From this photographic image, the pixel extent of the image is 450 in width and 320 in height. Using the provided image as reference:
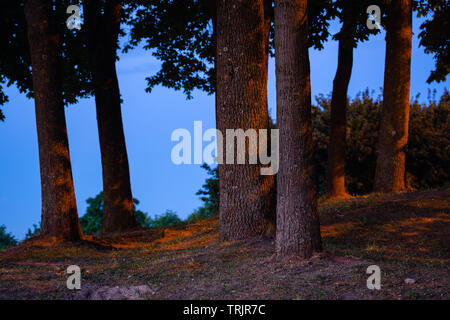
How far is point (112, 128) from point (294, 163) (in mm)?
8682

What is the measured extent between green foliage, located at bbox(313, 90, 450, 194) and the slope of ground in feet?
22.1

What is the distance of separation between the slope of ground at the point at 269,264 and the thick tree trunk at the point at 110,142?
2.89 meters

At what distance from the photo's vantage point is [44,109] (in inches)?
433

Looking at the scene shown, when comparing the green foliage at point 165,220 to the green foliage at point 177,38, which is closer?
the green foliage at point 177,38

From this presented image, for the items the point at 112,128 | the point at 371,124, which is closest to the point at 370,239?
the point at 112,128

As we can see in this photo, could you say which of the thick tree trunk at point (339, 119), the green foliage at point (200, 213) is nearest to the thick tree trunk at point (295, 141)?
the thick tree trunk at point (339, 119)

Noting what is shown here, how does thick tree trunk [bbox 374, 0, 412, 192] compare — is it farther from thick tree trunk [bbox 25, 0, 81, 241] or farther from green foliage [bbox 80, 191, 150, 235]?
green foliage [bbox 80, 191, 150, 235]

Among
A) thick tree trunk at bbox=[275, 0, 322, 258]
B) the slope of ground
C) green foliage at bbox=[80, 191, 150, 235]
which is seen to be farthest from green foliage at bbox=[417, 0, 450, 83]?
green foliage at bbox=[80, 191, 150, 235]

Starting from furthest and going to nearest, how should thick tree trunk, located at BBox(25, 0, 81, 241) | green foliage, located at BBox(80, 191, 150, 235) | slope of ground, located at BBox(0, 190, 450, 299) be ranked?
green foliage, located at BBox(80, 191, 150, 235) → thick tree trunk, located at BBox(25, 0, 81, 241) → slope of ground, located at BBox(0, 190, 450, 299)

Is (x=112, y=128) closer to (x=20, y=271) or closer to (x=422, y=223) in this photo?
(x=20, y=271)

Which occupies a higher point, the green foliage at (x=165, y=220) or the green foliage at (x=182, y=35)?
the green foliage at (x=182, y=35)

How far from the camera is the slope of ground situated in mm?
6113

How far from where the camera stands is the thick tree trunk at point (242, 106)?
9094mm

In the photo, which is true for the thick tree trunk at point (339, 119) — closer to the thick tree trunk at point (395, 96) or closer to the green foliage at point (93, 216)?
the thick tree trunk at point (395, 96)
